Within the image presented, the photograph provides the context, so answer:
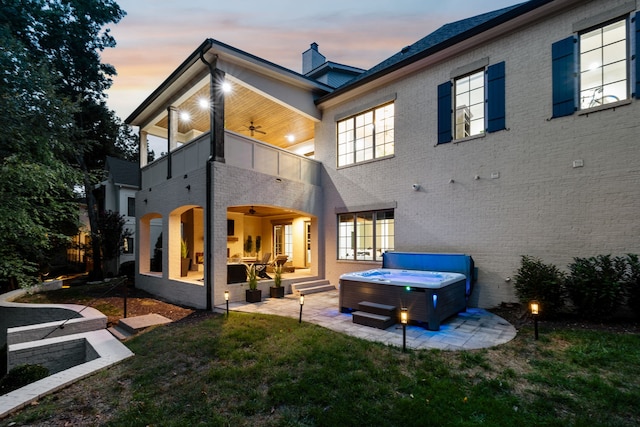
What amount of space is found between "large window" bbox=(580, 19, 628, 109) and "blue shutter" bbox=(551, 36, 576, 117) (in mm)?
211

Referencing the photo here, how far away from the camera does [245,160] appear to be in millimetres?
9250

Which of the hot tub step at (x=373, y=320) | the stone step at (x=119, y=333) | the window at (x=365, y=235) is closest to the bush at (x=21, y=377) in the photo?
the stone step at (x=119, y=333)

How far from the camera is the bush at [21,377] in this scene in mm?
4398

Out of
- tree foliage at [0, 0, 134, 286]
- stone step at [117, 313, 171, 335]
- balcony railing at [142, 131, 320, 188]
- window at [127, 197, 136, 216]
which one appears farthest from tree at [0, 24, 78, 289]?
Answer: window at [127, 197, 136, 216]

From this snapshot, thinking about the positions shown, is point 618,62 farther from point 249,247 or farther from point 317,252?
point 249,247

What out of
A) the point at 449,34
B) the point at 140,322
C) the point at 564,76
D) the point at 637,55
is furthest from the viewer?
the point at 449,34

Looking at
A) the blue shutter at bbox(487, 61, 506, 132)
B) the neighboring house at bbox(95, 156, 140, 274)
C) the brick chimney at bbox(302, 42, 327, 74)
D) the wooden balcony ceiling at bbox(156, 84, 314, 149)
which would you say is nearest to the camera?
the blue shutter at bbox(487, 61, 506, 132)

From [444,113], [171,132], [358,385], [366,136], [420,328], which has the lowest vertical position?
[420,328]

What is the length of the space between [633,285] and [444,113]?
5665 mm

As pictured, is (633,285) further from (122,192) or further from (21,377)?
(122,192)

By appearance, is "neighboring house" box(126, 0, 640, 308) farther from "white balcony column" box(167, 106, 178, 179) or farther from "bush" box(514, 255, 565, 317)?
"bush" box(514, 255, 565, 317)

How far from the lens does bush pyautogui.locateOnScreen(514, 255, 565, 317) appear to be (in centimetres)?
612

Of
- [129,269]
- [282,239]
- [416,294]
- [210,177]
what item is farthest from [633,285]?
[129,269]

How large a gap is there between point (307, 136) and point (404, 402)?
487 inches
